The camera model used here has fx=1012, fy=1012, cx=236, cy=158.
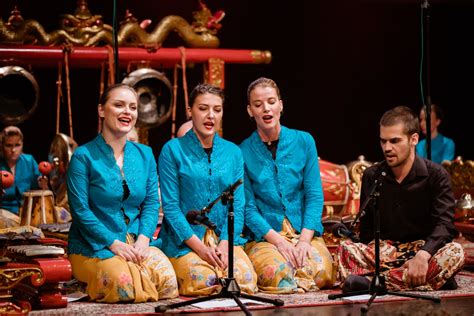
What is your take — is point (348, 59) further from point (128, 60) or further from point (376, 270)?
point (376, 270)

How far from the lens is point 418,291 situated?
584cm

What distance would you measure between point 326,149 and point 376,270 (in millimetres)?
4916

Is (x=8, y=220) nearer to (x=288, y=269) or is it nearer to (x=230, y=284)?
(x=288, y=269)

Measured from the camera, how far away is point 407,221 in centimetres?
598

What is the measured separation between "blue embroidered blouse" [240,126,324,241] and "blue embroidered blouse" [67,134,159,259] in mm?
646

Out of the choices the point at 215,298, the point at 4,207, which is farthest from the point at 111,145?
the point at 4,207

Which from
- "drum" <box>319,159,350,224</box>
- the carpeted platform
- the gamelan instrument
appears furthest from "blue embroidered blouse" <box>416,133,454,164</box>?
the gamelan instrument

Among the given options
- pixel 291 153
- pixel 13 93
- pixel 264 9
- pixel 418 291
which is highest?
pixel 264 9

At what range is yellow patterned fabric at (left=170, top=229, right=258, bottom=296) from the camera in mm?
5652

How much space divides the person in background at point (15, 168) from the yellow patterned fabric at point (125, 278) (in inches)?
100

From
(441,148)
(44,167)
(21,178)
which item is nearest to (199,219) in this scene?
(44,167)

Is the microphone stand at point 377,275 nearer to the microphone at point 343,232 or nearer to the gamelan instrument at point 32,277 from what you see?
the microphone at point 343,232

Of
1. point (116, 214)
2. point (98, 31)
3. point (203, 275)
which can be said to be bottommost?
point (203, 275)

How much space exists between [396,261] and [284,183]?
81 centimetres
